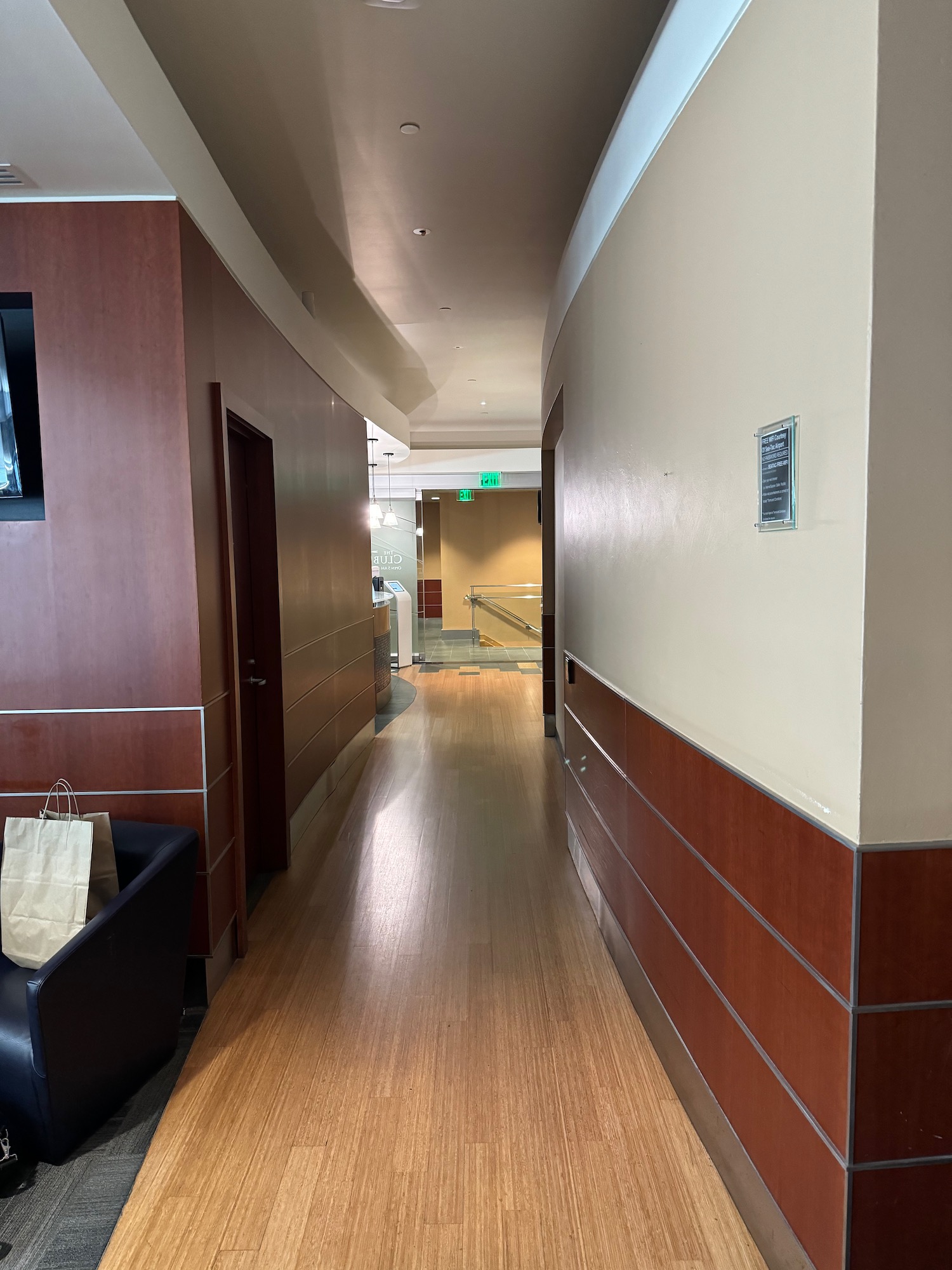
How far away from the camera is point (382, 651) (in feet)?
30.7

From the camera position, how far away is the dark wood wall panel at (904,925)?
137 centimetres

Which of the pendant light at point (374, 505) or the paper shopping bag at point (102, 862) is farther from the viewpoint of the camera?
the pendant light at point (374, 505)

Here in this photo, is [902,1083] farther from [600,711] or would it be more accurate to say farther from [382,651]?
[382,651]

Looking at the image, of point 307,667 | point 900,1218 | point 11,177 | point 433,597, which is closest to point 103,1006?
point 900,1218

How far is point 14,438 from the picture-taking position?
9.04ft

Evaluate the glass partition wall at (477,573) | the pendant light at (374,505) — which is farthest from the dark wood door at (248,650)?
the glass partition wall at (477,573)

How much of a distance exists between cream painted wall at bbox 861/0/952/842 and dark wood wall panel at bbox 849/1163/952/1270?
0.66 meters

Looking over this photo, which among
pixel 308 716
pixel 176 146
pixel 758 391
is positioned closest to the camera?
pixel 758 391

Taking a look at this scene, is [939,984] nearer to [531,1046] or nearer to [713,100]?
[531,1046]

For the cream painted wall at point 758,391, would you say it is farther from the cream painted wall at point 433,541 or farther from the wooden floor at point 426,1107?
the cream painted wall at point 433,541

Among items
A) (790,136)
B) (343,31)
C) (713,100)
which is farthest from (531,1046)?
(343,31)

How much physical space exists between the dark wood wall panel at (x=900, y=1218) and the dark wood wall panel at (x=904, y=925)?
13.8 inches

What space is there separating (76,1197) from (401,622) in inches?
395

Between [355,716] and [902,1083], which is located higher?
[902,1083]
